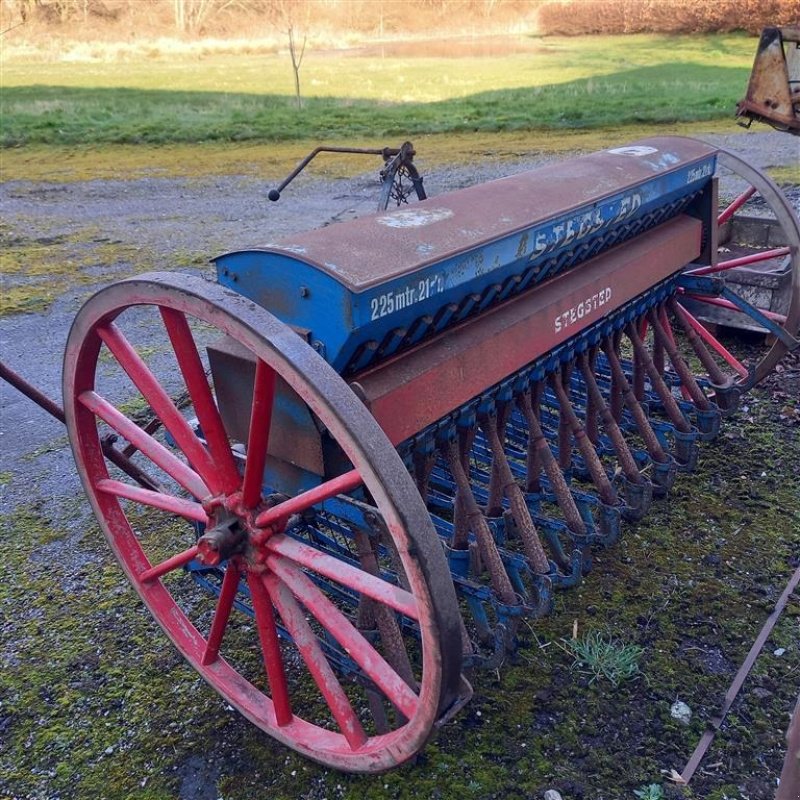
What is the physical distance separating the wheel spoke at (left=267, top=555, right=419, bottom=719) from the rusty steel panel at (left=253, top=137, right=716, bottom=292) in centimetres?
73

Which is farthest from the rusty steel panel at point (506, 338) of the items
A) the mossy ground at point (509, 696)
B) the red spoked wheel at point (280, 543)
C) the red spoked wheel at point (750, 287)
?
the mossy ground at point (509, 696)

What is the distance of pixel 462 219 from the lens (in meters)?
2.47

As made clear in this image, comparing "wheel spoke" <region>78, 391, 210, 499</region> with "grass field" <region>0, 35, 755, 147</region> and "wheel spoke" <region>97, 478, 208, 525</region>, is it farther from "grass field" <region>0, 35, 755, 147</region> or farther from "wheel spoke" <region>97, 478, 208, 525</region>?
"grass field" <region>0, 35, 755, 147</region>

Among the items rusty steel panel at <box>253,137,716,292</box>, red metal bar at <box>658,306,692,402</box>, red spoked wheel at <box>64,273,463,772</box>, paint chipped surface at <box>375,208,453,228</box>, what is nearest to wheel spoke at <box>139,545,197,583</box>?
red spoked wheel at <box>64,273,463,772</box>

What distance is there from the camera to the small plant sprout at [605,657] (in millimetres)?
2537

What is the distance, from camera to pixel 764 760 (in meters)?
2.26

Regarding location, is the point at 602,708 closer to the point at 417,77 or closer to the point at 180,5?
the point at 417,77

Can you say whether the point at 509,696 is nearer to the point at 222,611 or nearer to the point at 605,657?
the point at 605,657

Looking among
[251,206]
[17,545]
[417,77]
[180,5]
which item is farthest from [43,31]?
[17,545]

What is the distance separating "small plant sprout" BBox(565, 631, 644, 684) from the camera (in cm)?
254

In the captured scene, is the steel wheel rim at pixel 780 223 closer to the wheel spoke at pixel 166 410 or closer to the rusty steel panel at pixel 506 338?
the rusty steel panel at pixel 506 338

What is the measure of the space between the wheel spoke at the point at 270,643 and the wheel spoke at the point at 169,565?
0.20 meters

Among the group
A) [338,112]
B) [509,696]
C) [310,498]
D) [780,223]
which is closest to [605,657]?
[509,696]

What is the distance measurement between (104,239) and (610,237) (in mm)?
6031
